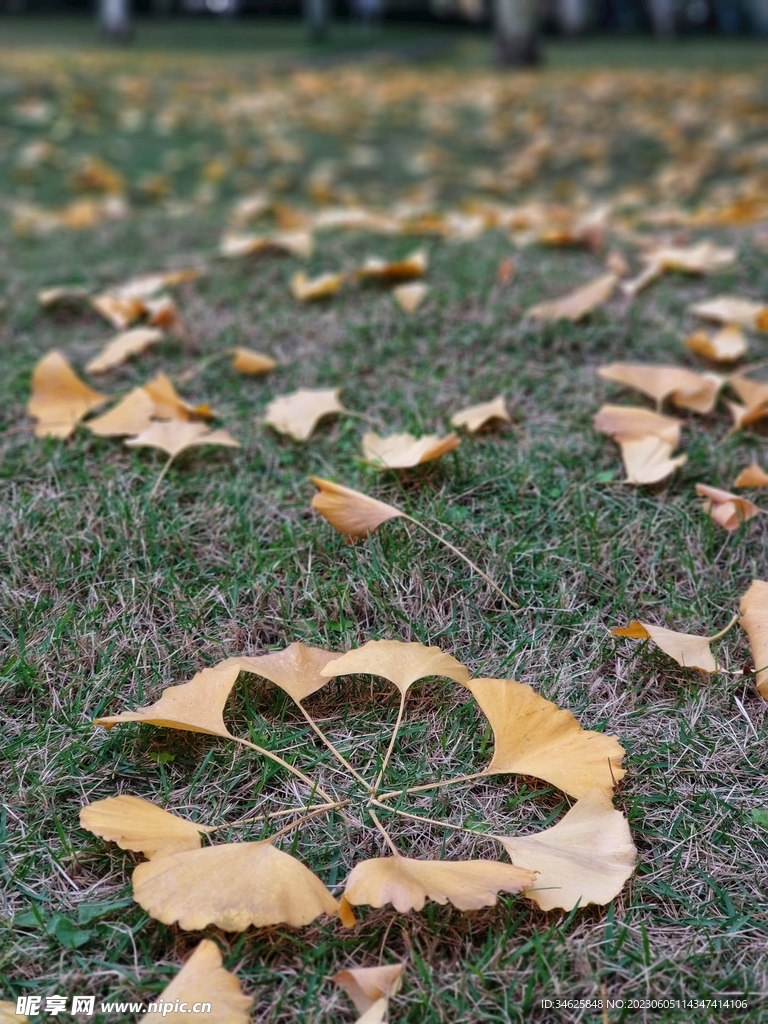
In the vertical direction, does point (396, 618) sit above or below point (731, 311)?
below

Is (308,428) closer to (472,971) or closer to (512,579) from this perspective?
(512,579)

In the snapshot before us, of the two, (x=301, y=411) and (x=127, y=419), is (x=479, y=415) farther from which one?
(x=127, y=419)

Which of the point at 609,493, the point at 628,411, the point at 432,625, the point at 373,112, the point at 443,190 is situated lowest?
the point at 432,625

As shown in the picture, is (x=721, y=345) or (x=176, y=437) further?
(x=721, y=345)

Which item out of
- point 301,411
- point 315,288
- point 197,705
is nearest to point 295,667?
point 197,705

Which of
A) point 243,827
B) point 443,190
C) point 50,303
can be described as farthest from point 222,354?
point 443,190

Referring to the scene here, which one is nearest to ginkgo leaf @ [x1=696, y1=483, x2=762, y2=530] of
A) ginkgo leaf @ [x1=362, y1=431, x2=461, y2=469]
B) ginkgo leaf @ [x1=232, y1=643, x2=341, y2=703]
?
ginkgo leaf @ [x1=362, y1=431, x2=461, y2=469]

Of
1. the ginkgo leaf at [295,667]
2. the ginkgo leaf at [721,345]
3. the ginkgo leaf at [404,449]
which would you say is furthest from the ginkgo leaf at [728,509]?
the ginkgo leaf at [295,667]

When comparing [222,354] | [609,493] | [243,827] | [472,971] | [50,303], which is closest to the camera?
[472,971]
